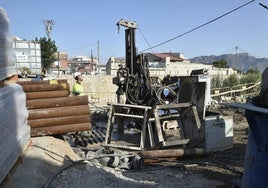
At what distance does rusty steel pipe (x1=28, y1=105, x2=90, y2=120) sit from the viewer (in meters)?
7.87

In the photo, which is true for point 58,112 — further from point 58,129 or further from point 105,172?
point 105,172

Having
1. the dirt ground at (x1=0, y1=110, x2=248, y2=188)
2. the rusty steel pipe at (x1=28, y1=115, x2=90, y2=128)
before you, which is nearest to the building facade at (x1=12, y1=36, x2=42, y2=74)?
the rusty steel pipe at (x1=28, y1=115, x2=90, y2=128)

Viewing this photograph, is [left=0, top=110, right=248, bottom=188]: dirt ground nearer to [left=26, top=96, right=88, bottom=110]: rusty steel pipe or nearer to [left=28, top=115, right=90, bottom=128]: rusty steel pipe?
[left=28, top=115, right=90, bottom=128]: rusty steel pipe

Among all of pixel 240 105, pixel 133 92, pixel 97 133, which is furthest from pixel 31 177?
pixel 133 92

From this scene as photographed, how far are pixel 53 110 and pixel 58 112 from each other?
0.38 feet

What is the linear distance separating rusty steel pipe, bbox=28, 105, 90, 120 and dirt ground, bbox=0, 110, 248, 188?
48 cm

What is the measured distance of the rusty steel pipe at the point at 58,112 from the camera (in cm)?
787

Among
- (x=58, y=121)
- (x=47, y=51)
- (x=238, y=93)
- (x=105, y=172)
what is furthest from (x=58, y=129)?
(x=47, y=51)

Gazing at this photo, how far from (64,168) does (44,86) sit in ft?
8.42

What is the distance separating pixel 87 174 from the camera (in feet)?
20.9

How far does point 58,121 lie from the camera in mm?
8047

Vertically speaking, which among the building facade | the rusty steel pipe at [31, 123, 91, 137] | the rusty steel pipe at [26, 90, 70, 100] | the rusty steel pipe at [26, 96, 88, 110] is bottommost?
the rusty steel pipe at [31, 123, 91, 137]

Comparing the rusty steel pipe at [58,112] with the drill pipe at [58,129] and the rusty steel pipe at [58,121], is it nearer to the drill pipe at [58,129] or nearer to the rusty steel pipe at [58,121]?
the rusty steel pipe at [58,121]

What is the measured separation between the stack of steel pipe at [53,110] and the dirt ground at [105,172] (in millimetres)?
290
